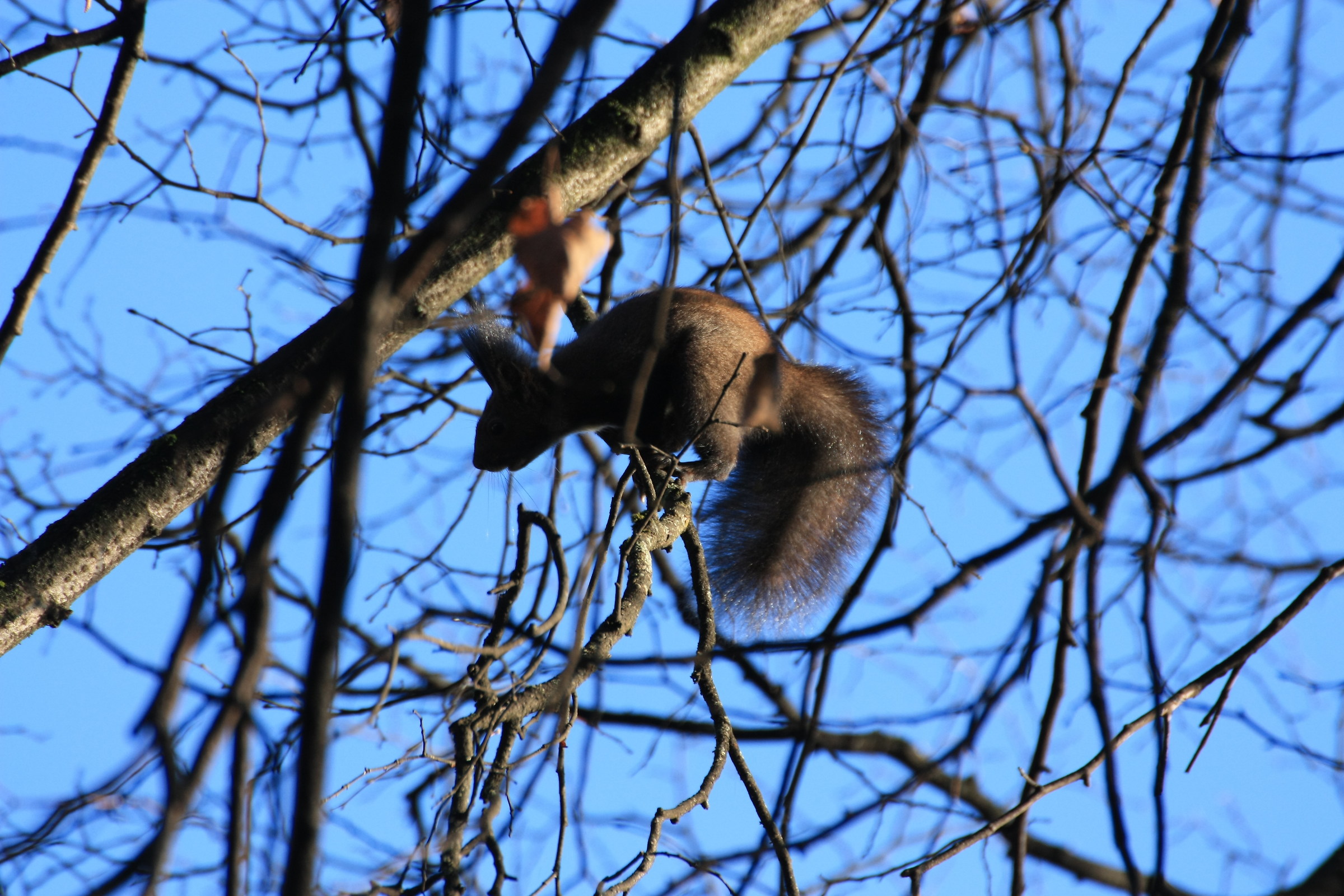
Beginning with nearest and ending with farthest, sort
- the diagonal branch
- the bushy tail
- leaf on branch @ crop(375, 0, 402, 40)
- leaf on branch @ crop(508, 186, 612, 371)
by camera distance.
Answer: leaf on branch @ crop(508, 186, 612, 371) → leaf on branch @ crop(375, 0, 402, 40) → the diagonal branch → the bushy tail

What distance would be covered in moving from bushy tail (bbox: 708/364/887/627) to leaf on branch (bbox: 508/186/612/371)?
7.38 feet

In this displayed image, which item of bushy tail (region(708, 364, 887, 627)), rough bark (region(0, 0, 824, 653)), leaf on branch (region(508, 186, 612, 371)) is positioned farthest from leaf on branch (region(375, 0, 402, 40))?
bushy tail (region(708, 364, 887, 627))

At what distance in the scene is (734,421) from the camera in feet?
11.6

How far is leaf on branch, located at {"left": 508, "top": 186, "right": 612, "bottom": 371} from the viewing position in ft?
4.57

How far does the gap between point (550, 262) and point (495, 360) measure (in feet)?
8.71

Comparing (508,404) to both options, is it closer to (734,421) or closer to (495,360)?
(495,360)

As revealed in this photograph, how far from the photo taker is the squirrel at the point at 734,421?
3.62 meters

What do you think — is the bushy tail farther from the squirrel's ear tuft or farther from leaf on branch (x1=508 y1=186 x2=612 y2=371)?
leaf on branch (x1=508 y1=186 x2=612 y2=371)

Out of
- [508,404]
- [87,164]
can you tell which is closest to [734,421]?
[508,404]

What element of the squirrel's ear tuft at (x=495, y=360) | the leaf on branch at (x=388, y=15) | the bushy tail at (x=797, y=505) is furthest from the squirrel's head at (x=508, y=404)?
the leaf on branch at (x=388, y=15)

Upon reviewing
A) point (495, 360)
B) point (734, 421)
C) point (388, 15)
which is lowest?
point (734, 421)

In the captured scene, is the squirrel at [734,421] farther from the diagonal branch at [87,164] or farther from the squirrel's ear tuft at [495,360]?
the diagonal branch at [87,164]

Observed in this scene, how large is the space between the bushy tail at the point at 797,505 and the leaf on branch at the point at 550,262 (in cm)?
225

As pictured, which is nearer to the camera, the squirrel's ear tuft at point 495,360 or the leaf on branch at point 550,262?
Answer: the leaf on branch at point 550,262
